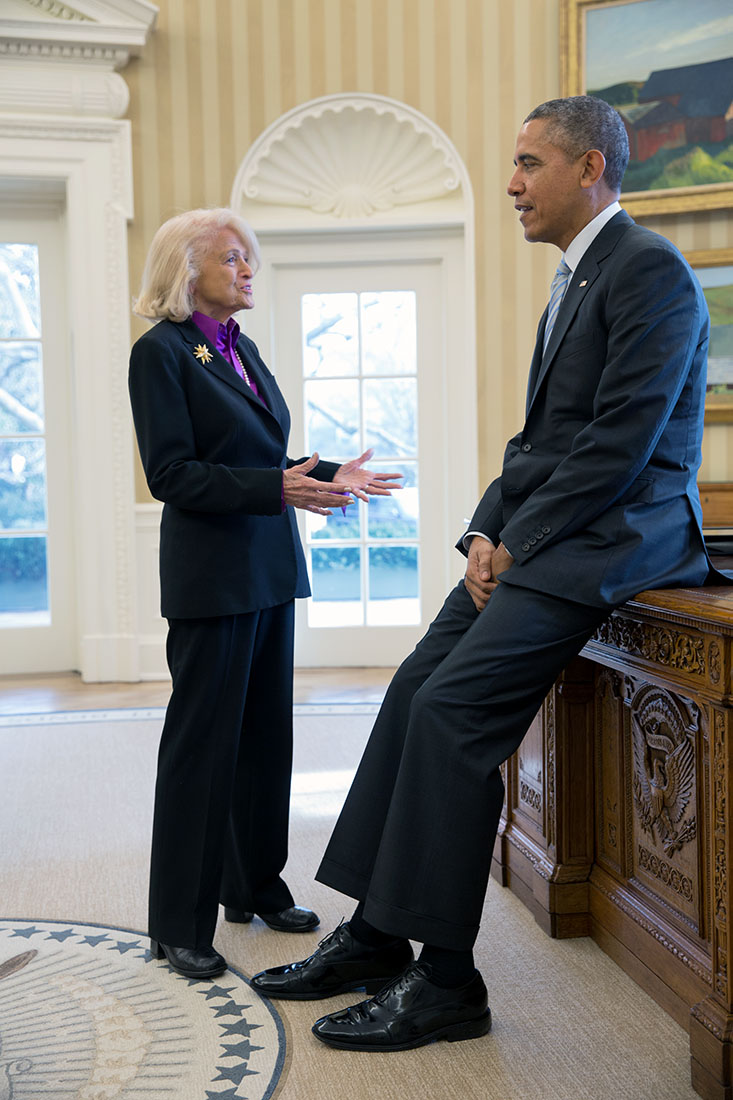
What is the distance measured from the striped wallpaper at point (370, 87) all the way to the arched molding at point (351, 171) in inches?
3.0

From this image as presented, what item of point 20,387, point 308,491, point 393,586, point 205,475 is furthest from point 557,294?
point 20,387

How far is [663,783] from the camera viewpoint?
1.97 meters

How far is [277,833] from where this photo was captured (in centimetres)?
241

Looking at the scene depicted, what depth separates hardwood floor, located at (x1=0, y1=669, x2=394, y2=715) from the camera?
16.2ft

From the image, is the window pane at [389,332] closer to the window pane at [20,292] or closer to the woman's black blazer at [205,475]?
the window pane at [20,292]

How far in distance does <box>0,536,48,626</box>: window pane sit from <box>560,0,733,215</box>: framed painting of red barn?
3.51m

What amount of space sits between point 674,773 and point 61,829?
1986mm

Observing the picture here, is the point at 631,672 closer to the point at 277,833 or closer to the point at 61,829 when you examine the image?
the point at 277,833

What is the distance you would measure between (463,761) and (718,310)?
4.06 metres

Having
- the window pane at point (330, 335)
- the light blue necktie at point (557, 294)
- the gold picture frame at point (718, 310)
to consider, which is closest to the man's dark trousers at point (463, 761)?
the light blue necktie at point (557, 294)

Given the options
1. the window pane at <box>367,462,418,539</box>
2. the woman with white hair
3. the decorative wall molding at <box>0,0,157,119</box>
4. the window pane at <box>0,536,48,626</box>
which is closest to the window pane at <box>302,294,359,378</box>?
the window pane at <box>367,462,418,539</box>

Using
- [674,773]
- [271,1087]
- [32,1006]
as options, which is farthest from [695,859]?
[32,1006]

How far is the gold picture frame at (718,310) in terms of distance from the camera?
17.2 ft

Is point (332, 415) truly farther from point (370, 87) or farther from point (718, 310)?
point (718, 310)
